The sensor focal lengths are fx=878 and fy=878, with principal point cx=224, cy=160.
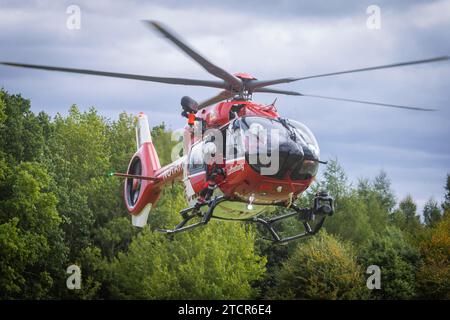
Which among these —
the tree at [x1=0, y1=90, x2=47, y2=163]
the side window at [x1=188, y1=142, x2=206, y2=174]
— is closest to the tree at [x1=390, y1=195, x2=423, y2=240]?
the tree at [x1=0, y1=90, x2=47, y2=163]

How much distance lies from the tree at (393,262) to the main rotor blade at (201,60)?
3257 centimetres

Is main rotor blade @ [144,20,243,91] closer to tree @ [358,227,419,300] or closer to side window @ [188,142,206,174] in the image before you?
side window @ [188,142,206,174]

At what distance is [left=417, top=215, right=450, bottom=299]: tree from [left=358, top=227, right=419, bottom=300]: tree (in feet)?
2.54

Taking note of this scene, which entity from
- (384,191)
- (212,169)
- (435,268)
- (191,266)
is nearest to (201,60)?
(212,169)

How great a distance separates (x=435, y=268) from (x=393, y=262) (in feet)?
10.1

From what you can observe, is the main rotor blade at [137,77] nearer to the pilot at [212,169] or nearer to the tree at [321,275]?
the pilot at [212,169]

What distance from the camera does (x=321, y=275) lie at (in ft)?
176

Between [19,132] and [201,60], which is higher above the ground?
[201,60]

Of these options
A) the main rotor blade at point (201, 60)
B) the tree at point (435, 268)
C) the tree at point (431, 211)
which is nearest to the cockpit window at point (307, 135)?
the main rotor blade at point (201, 60)

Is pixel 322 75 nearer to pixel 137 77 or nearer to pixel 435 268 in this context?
pixel 137 77

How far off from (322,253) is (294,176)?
105ft

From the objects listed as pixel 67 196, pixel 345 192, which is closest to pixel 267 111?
pixel 67 196

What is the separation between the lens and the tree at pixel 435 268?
2228 inches

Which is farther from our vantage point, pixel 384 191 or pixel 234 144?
pixel 384 191
